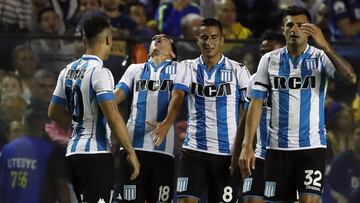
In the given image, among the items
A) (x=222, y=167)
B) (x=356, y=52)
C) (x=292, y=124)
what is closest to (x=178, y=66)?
(x=222, y=167)

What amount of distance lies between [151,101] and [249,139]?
1925 mm

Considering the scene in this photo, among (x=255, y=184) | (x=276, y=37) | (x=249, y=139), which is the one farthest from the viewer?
(x=276, y=37)

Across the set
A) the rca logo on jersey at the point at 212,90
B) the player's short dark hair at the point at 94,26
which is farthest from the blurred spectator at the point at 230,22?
the player's short dark hair at the point at 94,26

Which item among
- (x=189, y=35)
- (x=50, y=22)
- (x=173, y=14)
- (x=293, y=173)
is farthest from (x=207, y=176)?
(x=173, y=14)

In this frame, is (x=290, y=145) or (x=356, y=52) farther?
(x=356, y=52)

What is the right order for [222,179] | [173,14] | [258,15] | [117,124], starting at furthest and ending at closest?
1. [258,15]
2. [173,14]
3. [222,179]
4. [117,124]

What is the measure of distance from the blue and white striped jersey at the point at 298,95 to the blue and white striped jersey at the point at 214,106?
122cm

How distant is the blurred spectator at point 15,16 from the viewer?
15117mm

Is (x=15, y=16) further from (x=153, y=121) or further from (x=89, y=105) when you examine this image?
(x=89, y=105)

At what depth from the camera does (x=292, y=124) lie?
10.3 meters

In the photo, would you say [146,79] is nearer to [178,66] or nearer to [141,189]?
[178,66]

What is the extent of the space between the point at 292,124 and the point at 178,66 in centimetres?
189

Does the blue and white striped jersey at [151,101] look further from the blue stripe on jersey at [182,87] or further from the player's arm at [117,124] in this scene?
the player's arm at [117,124]

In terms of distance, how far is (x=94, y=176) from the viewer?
985cm
